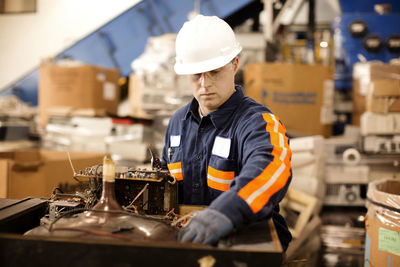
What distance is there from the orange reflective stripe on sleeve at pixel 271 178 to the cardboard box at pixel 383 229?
0.67 meters

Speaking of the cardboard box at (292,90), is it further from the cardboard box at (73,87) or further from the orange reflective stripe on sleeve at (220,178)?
the orange reflective stripe on sleeve at (220,178)

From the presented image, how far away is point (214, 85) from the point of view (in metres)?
1.34

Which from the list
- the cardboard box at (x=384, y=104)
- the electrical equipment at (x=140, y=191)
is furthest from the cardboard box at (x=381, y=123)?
the electrical equipment at (x=140, y=191)

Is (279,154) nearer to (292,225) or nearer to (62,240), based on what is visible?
(62,240)

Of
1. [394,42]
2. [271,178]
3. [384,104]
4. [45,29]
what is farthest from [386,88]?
[45,29]

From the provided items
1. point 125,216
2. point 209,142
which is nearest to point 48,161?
point 209,142

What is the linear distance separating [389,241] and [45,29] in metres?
5.11

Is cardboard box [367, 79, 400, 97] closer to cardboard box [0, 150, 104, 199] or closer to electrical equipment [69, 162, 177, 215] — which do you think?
cardboard box [0, 150, 104, 199]

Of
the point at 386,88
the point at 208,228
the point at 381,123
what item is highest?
the point at 386,88

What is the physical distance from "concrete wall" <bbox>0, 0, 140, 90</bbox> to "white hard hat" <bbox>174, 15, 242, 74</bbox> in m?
3.49

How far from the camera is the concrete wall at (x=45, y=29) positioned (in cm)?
488

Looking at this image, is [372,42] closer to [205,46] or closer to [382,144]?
[382,144]

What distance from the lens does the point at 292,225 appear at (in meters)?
2.83

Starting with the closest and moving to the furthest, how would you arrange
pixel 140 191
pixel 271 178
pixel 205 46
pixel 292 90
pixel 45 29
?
1. pixel 271 178
2. pixel 140 191
3. pixel 205 46
4. pixel 292 90
5. pixel 45 29
